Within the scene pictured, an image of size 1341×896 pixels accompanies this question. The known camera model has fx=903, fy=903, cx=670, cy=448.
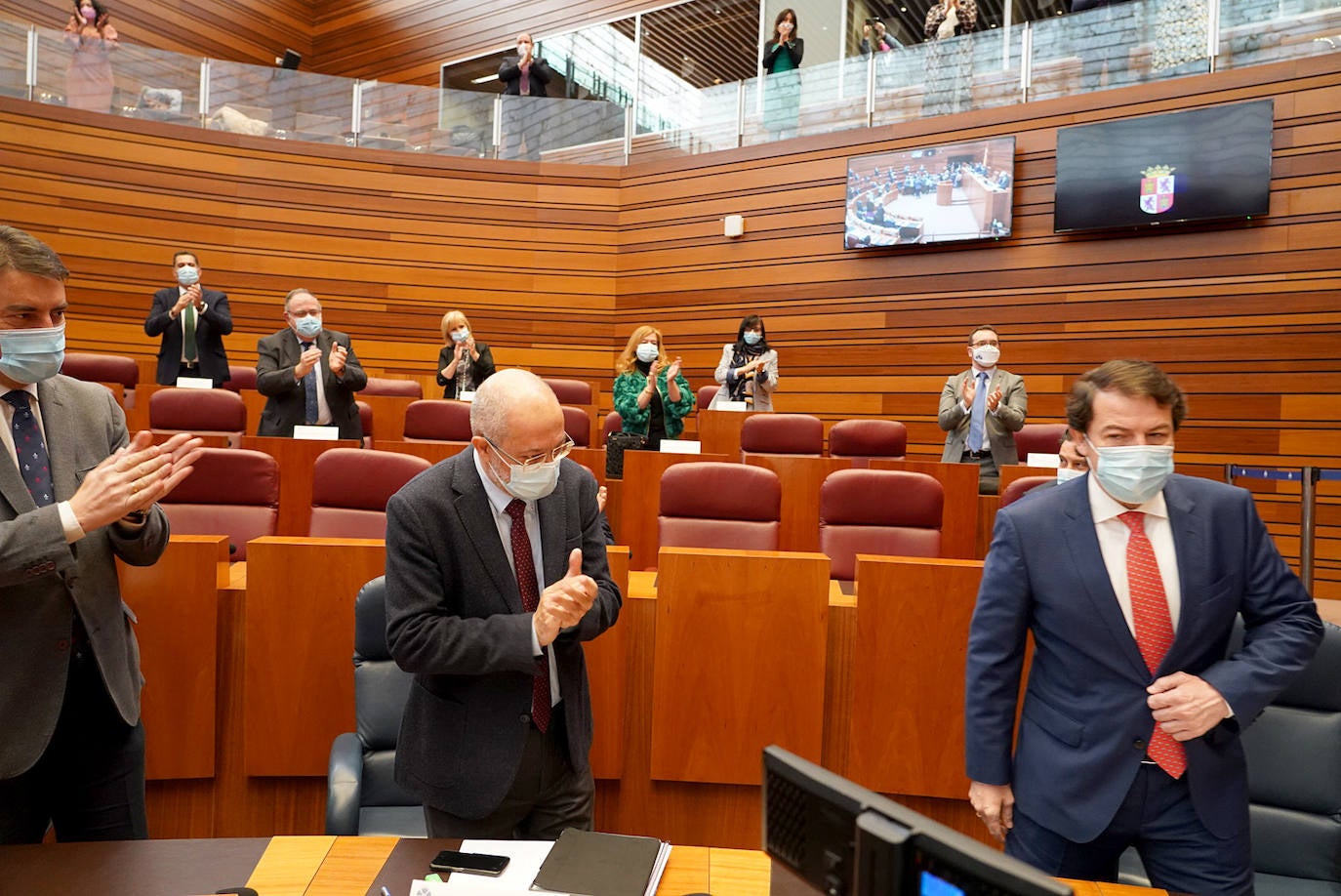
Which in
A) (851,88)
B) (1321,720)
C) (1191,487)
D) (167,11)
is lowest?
(1321,720)

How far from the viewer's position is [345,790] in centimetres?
176

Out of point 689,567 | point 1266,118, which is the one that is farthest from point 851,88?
point 689,567

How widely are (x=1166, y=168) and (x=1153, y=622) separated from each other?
5440 millimetres

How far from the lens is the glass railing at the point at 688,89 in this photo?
5.90m

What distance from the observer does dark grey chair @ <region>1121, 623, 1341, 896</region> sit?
1.72 meters

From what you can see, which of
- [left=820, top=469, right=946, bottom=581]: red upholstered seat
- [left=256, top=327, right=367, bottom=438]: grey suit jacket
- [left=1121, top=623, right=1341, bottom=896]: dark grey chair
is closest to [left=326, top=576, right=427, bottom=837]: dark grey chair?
[left=1121, top=623, right=1341, bottom=896]: dark grey chair

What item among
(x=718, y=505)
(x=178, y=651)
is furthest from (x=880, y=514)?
(x=178, y=651)

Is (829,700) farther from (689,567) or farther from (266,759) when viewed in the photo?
(266,759)

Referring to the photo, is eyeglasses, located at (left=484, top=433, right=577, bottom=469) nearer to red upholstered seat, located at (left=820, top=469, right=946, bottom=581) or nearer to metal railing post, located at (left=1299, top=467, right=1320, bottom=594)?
red upholstered seat, located at (left=820, top=469, right=946, bottom=581)

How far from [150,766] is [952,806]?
6.35ft

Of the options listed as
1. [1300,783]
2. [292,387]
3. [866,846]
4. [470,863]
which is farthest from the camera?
[292,387]

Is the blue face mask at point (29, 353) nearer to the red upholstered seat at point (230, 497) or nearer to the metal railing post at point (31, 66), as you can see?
the red upholstered seat at point (230, 497)

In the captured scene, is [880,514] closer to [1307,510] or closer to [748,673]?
[748,673]

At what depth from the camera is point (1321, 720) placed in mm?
1734
